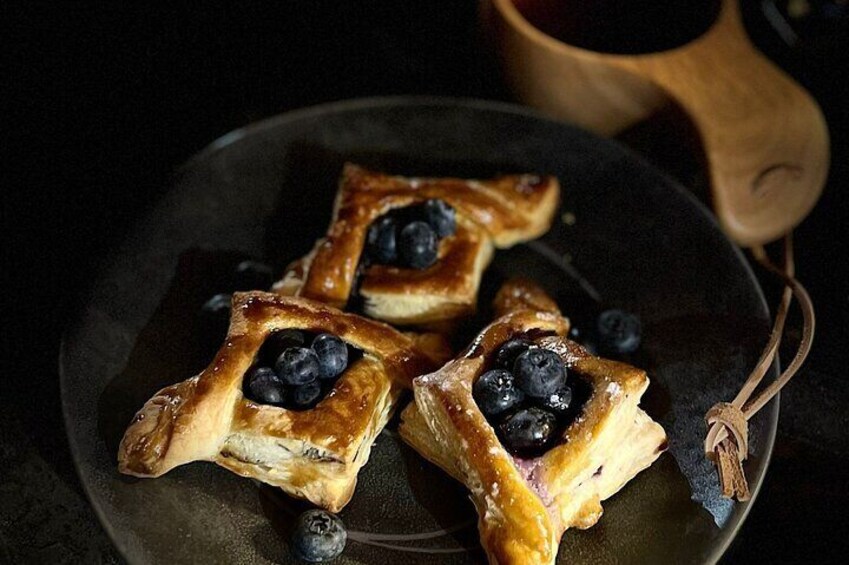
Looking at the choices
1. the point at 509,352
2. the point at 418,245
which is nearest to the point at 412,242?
the point at 418,245

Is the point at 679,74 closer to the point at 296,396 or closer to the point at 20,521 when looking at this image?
the point at 296,396

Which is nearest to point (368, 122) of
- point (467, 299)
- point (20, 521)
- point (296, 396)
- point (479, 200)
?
point (479, 200)

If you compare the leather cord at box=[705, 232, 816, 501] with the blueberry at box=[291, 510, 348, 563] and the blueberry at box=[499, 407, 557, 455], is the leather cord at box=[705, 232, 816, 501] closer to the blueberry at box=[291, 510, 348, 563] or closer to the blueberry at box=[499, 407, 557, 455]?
the blueberry at box=[499, 407, 557, 455]

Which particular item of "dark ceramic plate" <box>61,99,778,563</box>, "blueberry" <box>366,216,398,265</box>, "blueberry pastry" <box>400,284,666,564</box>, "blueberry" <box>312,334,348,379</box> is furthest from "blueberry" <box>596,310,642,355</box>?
"blueberry" <box>312,334,348,379</box>

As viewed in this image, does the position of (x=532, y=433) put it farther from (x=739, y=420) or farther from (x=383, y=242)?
(x=383, y=242)

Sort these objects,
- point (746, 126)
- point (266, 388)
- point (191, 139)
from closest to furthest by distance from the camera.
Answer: point (266, 388) < point (746, 126) < point (191, 139)

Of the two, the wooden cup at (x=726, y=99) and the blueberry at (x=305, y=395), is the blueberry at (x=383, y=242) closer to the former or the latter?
the blueberry at (x=305, y=395)
